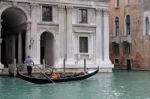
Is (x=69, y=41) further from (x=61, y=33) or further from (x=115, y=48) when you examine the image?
(x=115, y=48)

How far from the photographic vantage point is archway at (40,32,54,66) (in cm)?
3117

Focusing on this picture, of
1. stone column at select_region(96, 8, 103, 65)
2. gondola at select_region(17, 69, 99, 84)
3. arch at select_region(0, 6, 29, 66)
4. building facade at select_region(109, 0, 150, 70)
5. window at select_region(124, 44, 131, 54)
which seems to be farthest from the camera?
window at select_region(124, 44, 131, 54)

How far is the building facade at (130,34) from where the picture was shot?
37.2 m

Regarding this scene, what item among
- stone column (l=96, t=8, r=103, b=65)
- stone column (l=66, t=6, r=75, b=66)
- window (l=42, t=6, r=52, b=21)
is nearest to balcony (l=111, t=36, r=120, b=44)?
stone column (l=96, t=8, r=103, b=65)

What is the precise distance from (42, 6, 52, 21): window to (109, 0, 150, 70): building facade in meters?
10.8

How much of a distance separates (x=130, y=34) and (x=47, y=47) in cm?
1084

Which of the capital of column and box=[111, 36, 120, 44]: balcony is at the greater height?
the capital of column

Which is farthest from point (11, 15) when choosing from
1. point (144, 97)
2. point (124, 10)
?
point (144, 97)

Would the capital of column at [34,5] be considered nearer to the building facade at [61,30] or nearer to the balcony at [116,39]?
the building facade at [61,30]

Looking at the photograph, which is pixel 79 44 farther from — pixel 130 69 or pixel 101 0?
pixel 130 69

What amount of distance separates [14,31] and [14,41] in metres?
0.98

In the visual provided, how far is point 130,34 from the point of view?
3916cm

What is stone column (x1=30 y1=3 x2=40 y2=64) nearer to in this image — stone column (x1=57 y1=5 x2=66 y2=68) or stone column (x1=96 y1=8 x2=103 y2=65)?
stone column (x1=57 y1=5 x2=66 y2=68)

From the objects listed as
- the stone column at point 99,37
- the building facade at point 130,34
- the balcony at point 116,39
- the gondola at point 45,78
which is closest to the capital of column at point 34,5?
the stone column at point 99,37
